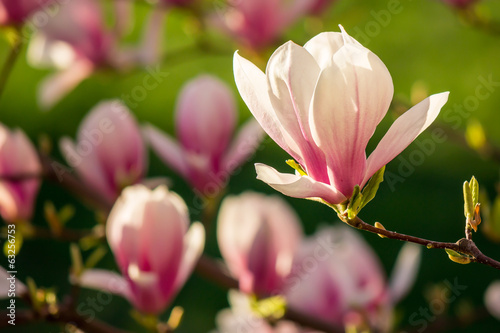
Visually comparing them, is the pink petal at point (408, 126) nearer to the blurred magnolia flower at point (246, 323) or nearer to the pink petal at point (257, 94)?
the pink petal at point (257, 94)


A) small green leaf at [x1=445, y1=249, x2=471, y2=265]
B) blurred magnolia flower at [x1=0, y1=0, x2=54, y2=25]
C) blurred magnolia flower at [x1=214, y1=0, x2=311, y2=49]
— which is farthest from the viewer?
blurred magnolia flower at [x1=214, y1=0, x2=311, y2=49]

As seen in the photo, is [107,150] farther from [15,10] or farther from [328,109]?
[328,109]

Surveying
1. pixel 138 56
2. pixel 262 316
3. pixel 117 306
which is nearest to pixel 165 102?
pixel 117 306

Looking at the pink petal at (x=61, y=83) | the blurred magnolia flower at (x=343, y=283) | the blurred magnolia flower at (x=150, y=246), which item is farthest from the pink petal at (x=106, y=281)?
the pink petal at (x=61, y=83)

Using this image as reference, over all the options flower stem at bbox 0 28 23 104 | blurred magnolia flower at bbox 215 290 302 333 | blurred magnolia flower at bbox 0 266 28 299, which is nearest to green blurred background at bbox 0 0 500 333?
flower stem at bbox 0 28 23 104

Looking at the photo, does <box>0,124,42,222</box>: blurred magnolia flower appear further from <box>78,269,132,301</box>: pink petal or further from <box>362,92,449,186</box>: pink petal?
<box>362,92,449,186</box>: pink petal

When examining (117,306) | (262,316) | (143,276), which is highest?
(143,276)

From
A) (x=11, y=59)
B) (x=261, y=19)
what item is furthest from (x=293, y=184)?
(x=261, y=19)

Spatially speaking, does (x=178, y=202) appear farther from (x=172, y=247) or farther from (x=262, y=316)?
(x=262, y=316)
